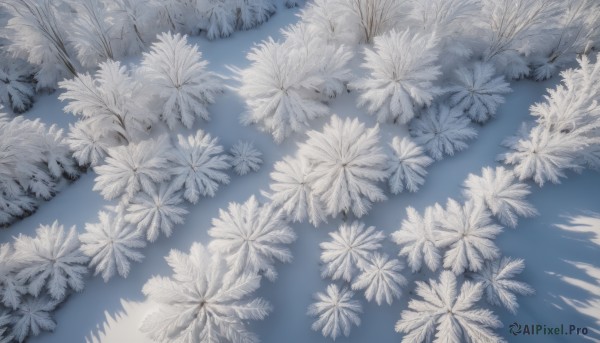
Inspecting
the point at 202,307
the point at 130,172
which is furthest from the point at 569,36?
the point at 130,172

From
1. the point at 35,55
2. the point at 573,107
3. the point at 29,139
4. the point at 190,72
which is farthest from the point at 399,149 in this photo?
the point at 35,55

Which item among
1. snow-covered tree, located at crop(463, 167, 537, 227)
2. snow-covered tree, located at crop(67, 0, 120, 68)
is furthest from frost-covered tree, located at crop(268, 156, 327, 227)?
snow-covered tree, located at crop(67, 0, 120, 68)

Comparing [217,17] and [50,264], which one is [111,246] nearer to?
[50,264]

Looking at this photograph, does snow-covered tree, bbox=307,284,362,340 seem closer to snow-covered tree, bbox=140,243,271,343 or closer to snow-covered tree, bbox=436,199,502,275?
snow-covered tree, bbox=140,243,271,343

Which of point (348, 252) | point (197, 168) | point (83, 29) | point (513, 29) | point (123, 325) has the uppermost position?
point (83, 29)

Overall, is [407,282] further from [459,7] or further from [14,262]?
[14,262]
